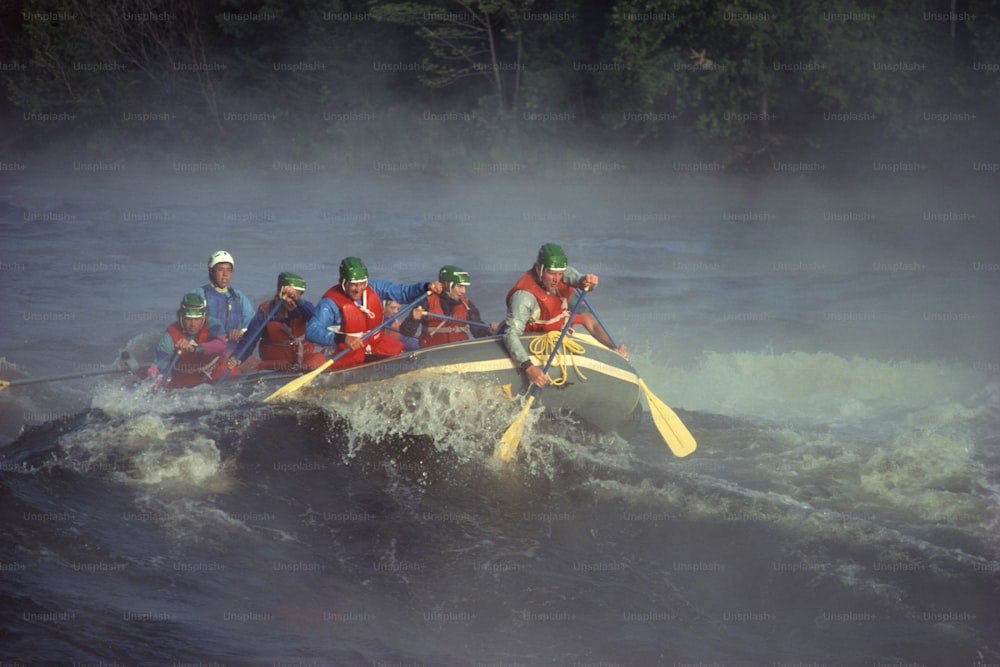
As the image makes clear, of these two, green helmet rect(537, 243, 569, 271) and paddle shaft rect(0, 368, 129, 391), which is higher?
green helmet rect(537, 243, 569, 271)

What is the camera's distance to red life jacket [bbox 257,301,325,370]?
1073 centimetres

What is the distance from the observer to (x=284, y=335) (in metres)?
10.8

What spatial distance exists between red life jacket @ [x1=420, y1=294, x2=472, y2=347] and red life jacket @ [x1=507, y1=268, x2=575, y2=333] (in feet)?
4.53

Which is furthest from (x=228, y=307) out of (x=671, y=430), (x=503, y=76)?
(x=503, y=76)

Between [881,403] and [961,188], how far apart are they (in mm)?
14614

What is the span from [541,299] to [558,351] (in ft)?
1.92

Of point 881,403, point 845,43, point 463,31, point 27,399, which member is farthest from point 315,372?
point 463,31

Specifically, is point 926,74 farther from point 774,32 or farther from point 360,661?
point 360,661

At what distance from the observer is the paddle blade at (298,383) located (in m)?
9.52

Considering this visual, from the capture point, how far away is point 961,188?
80.8ft

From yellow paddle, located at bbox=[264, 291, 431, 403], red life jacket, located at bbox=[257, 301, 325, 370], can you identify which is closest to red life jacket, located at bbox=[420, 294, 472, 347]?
yellow paddle, located at bbox=[264, 291, 431, 403]

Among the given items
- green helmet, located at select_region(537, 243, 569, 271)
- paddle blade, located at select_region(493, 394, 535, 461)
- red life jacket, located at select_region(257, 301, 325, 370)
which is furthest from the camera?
red life jacket, located at select_region(257, 301, 325, 370)

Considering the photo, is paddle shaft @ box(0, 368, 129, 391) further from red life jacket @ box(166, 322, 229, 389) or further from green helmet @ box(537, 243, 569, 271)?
green helmet @ box(537, 243, 569, 271)

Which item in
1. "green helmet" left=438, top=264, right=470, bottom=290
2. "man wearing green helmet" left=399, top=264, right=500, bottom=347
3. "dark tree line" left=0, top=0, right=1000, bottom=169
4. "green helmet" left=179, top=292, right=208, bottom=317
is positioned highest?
"dark tree line" left=0, top=0, right=1000, bottom=169
